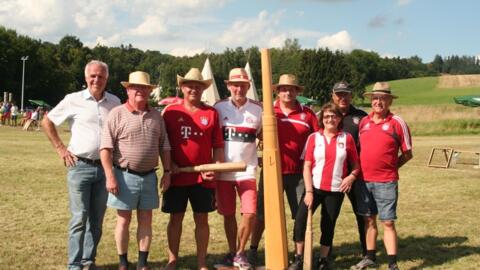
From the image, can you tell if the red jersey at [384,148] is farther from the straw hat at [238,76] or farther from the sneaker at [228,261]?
the sneaker at [228,261]

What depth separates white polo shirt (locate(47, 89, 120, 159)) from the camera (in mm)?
5320

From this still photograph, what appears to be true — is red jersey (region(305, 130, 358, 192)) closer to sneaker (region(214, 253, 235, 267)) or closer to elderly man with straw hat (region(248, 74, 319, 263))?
elderly man with straw hat (region(248, 74, 319, 263))

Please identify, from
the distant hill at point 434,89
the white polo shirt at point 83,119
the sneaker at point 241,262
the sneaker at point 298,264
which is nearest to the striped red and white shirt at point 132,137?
the white polo shirt at point 83,119

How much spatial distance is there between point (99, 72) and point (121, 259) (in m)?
1.88

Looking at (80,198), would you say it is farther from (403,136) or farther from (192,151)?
(403,136)

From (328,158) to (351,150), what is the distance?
0.92 feet

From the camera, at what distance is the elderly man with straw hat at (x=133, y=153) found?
Result: 496cm

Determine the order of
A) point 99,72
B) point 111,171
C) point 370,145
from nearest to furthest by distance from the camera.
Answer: point 111,171 → point 99,72 → point 370,145

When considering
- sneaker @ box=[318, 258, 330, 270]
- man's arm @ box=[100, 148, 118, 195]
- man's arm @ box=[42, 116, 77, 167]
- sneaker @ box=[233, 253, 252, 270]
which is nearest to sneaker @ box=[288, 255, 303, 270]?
sneaker @ box=[318, 258, 330, 270]

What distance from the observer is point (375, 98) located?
5871 mm

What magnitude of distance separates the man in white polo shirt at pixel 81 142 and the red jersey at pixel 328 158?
221cm

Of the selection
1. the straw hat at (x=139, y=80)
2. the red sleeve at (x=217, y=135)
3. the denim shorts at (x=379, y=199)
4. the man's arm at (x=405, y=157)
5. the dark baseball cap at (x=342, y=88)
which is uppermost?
the straw hat at (x=139, y=80)

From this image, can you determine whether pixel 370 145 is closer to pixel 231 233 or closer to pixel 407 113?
A: pixel 231 233

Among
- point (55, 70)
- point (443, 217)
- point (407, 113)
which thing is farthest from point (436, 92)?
point (443, 217)
